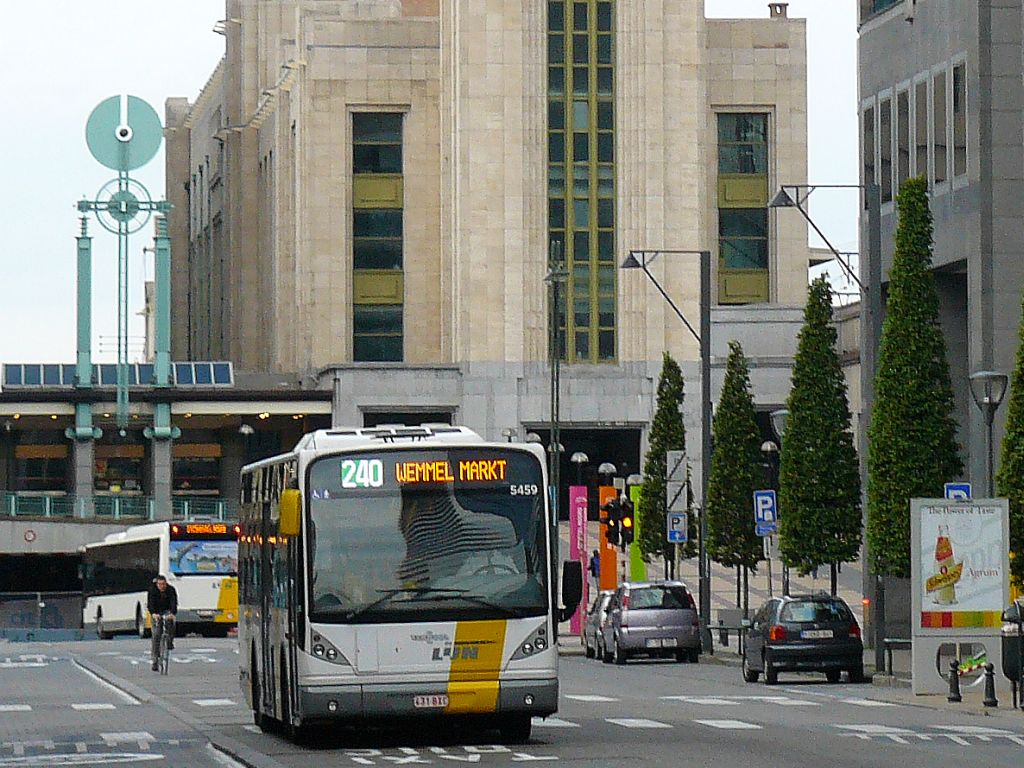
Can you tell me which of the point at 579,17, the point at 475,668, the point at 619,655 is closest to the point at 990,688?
the point at 475,668

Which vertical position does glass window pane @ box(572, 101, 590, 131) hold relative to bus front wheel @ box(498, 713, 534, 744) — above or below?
above

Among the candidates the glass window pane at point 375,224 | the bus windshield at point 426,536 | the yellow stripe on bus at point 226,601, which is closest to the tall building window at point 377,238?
the glass window pane at point 375,224

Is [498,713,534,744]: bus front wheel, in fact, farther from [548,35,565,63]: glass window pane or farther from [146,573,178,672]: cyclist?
[548,35,565,63]: glass window pane

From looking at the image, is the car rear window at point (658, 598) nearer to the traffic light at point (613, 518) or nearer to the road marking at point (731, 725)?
the traffic light at point (613, 518)

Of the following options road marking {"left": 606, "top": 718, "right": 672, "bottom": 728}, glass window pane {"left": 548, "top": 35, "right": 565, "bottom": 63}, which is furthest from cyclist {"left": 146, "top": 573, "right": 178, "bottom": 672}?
glass window pane {"left": 548, "top": 35, "right": 565, "bottom": 63}

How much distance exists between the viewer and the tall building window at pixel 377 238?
107562mm

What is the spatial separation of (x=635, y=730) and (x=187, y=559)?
126 ft

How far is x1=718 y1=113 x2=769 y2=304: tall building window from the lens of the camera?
107875mm

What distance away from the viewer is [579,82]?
10000 centimetres

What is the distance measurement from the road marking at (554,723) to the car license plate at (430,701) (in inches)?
138

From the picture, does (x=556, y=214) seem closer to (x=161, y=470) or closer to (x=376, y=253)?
(x=376, y=253)

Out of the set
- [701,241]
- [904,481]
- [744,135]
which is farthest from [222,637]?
[744,135]

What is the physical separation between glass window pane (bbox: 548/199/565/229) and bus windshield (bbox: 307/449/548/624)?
78290mm

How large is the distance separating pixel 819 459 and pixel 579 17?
5588cm
